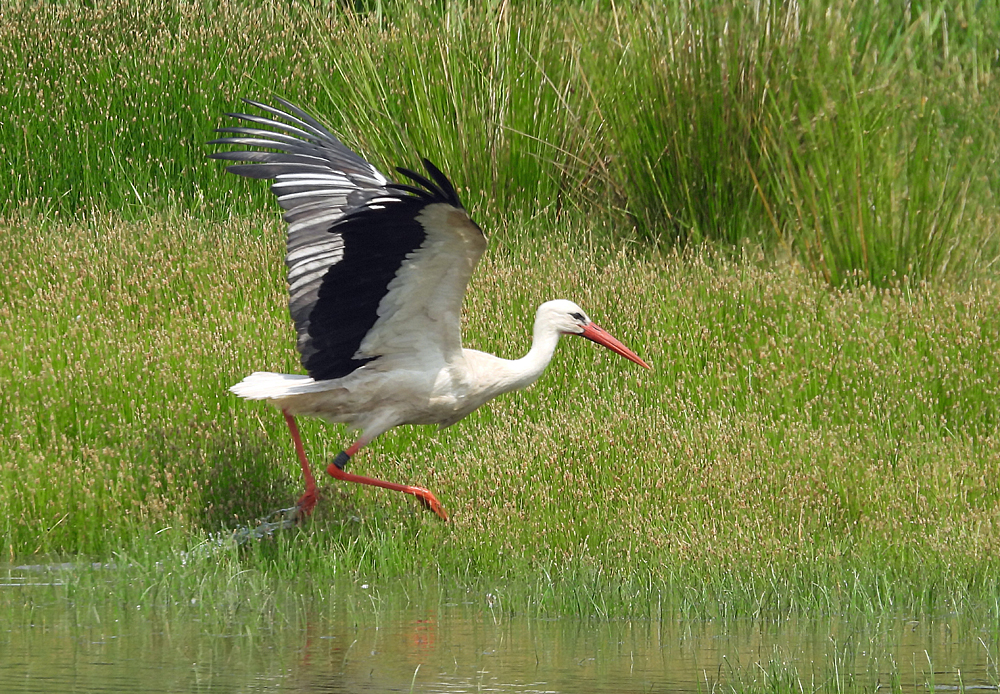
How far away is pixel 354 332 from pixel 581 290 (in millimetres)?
3009

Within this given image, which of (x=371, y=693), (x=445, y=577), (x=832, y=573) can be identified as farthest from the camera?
(x=445, y=577)

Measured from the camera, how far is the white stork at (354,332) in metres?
7.39

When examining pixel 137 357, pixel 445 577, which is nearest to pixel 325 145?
pixel 137 357

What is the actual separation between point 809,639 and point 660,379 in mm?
3576

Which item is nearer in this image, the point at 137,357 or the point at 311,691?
the point at 311,691

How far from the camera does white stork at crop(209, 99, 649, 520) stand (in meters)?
7.39

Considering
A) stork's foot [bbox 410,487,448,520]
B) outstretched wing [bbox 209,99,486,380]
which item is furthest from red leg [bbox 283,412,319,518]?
stork's foot [bbox 410,487,448,520]

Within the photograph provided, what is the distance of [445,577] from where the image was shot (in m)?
6.87

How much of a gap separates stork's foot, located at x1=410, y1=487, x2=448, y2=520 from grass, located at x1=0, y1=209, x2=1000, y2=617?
13 centimetres

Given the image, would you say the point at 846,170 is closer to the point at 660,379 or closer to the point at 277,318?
the point at 660,379

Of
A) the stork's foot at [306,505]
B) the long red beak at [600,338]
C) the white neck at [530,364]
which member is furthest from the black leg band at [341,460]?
the long red beak at [600,338]

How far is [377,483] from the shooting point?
7.52 meters

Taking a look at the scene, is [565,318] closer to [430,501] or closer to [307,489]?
[430,501]

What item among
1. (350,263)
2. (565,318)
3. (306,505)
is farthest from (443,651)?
(565,318)
